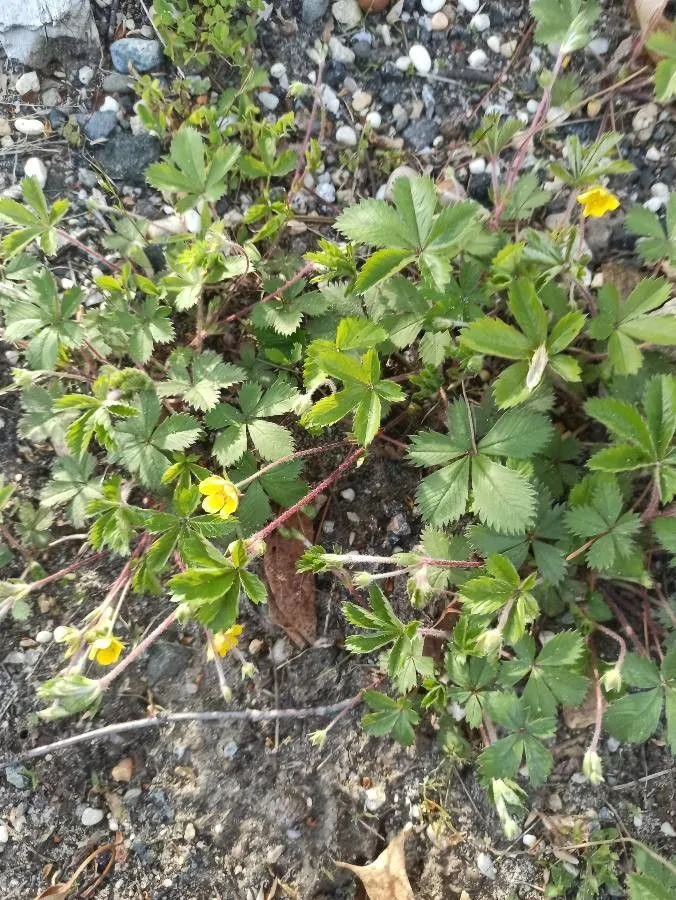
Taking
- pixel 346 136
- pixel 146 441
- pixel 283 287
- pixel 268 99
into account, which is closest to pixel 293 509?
pixel 146 441

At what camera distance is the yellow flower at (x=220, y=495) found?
2.07 meters

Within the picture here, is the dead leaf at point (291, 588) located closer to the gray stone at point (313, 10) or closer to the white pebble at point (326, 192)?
the white pebble at point (326, 192)

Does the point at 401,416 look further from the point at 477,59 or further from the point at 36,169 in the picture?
the point at 36,169

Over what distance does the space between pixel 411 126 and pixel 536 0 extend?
62 centimetres

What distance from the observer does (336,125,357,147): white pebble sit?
2.88m

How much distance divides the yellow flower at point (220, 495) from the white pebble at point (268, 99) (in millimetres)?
1674

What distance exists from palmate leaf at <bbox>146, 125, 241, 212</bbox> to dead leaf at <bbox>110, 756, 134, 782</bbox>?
201 centimetres

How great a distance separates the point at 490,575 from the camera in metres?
2.22

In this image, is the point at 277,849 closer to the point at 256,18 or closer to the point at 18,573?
the point at 18,573

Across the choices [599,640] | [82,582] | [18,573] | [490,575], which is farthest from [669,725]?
[18,573]

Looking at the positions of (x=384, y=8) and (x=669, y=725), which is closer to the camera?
(x=669, y=725)

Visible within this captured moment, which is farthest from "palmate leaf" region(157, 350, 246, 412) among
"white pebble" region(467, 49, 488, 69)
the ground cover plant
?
"white pebble" region(467, 49, 488, 69)

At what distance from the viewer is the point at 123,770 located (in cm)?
254

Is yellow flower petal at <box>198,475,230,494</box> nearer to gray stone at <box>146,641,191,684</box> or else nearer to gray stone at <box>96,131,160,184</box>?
gray stone at <box>146,641,191,684</box>
